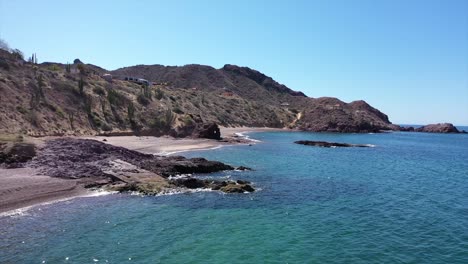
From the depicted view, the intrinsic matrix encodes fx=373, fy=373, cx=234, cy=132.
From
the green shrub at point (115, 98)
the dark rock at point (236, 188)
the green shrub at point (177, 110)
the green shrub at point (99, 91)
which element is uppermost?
the green shrub at point (99, 91)

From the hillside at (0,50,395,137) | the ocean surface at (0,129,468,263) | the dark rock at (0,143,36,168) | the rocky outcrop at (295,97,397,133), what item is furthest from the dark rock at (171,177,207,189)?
the rocky outcrop at (295,97,397,133)

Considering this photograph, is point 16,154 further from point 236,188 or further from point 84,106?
point 84,106

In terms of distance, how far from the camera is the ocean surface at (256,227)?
15.0 m

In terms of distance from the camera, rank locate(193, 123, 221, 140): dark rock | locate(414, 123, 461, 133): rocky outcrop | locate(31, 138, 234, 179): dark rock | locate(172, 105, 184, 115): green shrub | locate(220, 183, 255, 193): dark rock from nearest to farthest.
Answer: locate(220, 183, 255, 193): dark rock < locate(31, 138, 234, 179): dark rock < locate(193, 123, 221, 140): dark rock < locate(172, 105, 184, 115): green shrub < locate(414, 123, 461, 133): rocky outcrop

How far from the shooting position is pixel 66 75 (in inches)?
3056

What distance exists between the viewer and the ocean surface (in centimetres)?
1502

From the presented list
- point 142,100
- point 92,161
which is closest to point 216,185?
point 92,161

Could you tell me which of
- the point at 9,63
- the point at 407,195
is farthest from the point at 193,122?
the point at 407,195

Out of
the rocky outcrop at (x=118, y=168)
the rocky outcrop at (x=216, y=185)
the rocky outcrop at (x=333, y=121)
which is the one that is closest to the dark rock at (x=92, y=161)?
the rocky outcrop at (x=118, y=168)

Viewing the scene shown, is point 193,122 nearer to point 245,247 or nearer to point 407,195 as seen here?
point 407,195

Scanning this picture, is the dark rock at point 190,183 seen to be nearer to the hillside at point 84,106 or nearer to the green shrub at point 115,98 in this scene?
the hillside at point 84,106

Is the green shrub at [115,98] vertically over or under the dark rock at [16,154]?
over

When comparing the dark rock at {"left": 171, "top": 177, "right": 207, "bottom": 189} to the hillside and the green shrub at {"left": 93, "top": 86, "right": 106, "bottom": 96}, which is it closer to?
the hillside

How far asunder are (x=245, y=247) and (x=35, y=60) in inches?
3034
